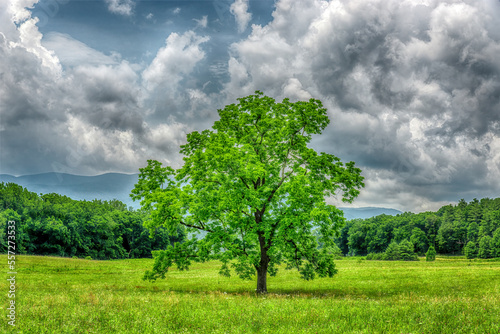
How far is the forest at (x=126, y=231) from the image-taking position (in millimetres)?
93875

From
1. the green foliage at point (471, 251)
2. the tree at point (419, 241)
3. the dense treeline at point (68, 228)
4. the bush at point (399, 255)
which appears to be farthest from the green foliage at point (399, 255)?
the dense treeline at point (68, 228)

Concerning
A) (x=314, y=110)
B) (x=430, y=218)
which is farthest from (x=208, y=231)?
(x=430, y=218)

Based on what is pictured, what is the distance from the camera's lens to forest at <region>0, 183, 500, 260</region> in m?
93.9

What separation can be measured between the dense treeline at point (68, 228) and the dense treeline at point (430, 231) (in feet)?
280

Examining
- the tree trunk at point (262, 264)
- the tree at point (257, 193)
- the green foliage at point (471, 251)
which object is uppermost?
the tree at point (257, 193)

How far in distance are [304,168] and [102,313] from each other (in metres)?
15.9

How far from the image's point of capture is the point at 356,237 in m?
148

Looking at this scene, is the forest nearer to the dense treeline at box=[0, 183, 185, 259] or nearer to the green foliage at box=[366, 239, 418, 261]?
the dense treeline at box=[0, 183, 185, 259]

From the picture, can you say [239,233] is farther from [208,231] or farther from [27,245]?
[27,245]

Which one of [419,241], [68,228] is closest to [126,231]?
[68,228]

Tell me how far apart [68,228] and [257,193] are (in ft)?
322

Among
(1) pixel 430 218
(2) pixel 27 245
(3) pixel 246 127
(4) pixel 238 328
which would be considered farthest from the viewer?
(1) pixel 430 218

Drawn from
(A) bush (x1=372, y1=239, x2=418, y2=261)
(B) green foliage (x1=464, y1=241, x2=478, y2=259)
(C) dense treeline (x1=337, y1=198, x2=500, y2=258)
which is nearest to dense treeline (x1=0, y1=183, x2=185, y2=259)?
(A) bush (x1=372, y1=239, x2=418, y2=261)

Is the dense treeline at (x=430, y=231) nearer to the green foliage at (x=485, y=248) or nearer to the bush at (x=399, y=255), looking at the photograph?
the green foliage at (x=485, y=248)
